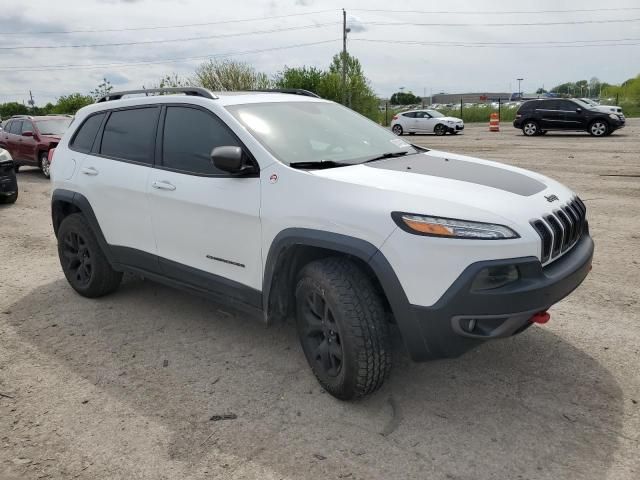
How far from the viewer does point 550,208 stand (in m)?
3.08

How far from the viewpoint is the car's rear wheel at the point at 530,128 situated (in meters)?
22.7

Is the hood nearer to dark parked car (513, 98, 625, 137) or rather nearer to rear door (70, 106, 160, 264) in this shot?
rear door (70, 106, 160, 264)

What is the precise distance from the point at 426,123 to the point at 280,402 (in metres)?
26.7

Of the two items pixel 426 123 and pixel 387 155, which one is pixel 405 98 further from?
pixel 387 155

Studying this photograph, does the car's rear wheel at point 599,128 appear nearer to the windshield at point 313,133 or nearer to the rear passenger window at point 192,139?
the windshield at point 313,133

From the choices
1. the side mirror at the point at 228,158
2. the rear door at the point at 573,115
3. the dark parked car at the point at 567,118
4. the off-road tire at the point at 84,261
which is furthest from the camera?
the rear door at the point at 573,115

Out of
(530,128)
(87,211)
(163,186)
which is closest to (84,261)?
(87,211)

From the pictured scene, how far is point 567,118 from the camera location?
2153cm

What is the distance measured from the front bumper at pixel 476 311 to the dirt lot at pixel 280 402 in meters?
0.52

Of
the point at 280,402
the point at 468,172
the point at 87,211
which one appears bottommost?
the point at 280,402

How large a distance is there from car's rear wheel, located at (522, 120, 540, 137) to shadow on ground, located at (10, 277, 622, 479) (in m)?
20.5

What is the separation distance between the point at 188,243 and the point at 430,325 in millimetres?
1870

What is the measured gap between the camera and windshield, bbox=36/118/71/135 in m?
14.3

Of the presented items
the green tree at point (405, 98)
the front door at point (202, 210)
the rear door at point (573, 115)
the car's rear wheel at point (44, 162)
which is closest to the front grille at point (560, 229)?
the front door at point (202, 210)
